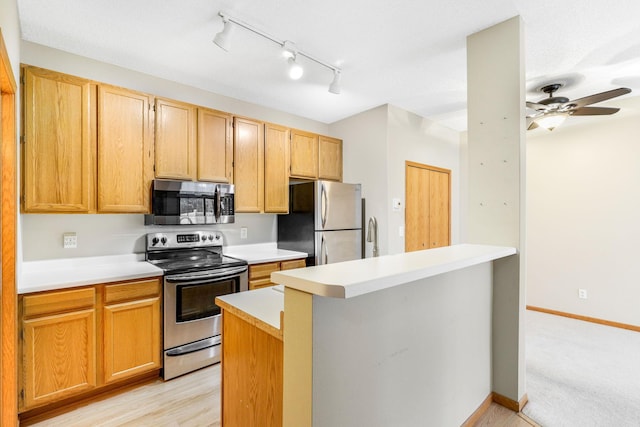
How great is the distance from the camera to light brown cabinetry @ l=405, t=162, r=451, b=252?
4059mm

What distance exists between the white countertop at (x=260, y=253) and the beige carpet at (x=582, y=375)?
232cm

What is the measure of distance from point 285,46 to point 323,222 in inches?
69.1

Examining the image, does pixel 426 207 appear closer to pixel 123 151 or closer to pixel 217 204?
pixel 217 204

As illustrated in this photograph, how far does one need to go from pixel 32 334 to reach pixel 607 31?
4.43m

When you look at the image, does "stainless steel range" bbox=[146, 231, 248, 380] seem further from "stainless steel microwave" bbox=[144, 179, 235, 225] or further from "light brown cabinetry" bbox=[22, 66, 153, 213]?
"light brown cabinetry" bbox=[22, 66, 153, 213]

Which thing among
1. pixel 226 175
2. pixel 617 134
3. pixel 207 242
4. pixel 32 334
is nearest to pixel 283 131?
pixel 226 175

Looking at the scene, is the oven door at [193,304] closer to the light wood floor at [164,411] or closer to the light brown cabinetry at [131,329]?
the light brown cabinetry at [131,329]

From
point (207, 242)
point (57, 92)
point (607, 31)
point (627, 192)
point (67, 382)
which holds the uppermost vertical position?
point (607, 31)

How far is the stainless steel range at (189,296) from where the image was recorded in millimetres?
2479

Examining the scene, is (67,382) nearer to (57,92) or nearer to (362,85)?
(57,92)

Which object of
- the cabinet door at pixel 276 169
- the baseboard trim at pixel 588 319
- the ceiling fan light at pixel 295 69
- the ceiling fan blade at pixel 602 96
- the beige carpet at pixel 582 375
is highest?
the ceiling fan light at pixel 295 69

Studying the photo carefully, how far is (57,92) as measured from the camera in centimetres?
226

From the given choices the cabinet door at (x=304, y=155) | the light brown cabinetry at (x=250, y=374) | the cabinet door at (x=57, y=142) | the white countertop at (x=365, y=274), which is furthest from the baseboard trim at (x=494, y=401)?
the cabinet door at (x=57, y=142)

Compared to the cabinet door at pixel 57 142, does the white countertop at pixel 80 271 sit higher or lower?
lower
